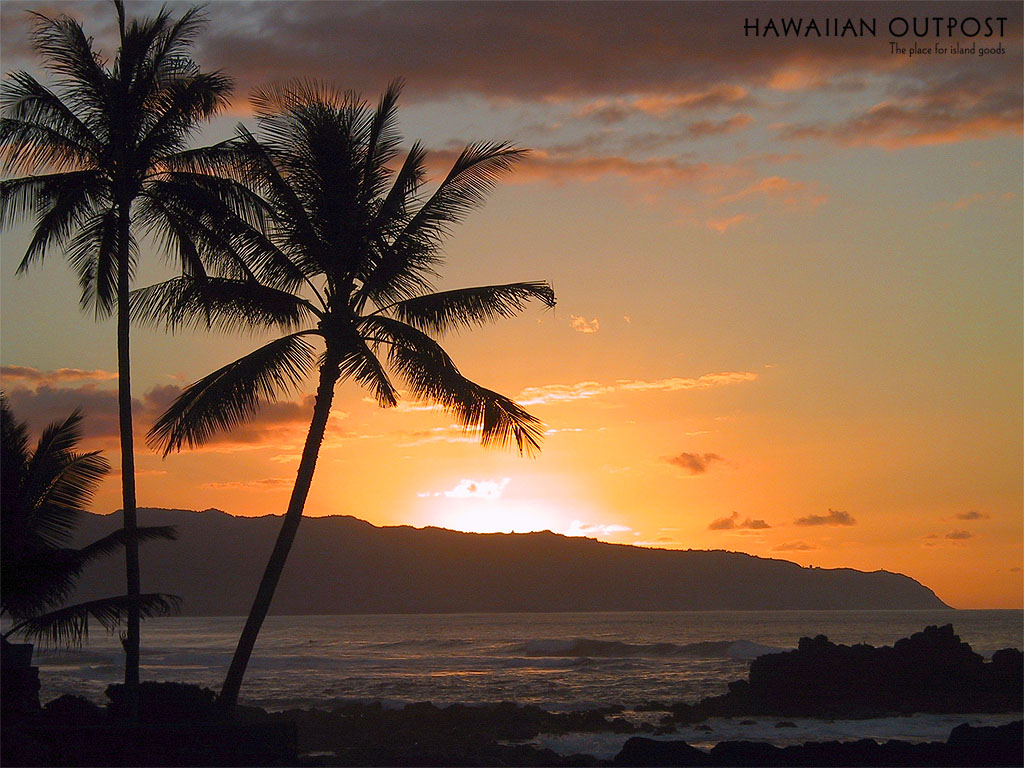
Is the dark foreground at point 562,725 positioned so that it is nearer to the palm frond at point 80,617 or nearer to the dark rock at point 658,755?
the dark rock at point 658,755

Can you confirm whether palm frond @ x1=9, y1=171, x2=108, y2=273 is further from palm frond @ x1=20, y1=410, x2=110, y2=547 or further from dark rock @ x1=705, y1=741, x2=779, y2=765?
dark rock @ x1=705, y1=741, x2=779, y2=765

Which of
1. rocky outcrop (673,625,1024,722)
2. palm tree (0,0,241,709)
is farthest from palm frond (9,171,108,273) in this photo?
rocky outcrop (673,625,1024,722)

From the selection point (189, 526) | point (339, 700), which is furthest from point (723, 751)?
point (189, 526)

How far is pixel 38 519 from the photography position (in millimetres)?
14273

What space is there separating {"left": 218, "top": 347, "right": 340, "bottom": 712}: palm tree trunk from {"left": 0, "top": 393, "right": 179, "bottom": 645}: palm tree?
148 cm

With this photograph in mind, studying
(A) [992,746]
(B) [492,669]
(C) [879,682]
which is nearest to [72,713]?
(A) [992,746]

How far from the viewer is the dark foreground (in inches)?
550

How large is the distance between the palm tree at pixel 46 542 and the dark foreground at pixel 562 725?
1.46 meters

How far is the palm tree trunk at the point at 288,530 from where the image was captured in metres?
14.5

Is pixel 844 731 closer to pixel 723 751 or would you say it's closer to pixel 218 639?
pixel 723 751

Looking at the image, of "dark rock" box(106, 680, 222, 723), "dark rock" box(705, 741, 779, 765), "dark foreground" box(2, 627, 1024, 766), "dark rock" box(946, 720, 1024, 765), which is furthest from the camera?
"dark rock" box(946, 720, 1024, 765)

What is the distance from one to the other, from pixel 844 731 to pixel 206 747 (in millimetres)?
19563

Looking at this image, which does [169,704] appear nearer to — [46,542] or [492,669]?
[46,542]

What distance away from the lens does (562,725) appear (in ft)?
86.7
